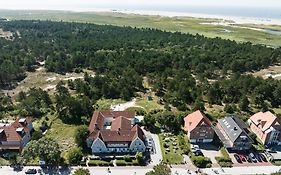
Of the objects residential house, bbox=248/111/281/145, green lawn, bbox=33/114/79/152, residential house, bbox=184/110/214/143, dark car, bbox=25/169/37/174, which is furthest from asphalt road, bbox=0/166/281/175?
residential house, bbox=184/110/214/143

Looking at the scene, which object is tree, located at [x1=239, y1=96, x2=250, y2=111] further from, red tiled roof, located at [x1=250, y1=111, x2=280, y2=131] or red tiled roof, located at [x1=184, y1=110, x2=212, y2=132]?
red tiled roof, located at [x1=184, y1=110, x2=212, y2=132]

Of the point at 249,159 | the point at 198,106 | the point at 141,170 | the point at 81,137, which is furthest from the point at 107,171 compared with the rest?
the point at 198,106

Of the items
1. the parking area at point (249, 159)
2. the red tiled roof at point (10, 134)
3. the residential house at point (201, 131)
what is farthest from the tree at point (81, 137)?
the parking area at point (249, 159)

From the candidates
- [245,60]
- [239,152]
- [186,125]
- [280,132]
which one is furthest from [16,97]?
[245,60]

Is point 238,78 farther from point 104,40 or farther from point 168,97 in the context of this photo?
point 104,40

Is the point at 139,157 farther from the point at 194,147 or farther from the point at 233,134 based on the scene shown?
the point at 233,134

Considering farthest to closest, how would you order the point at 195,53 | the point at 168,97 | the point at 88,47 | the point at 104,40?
the point at 104,40, the point at 88,47, the point at 195,53, the point at 168,97

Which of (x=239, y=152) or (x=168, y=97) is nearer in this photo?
(x=239, y=152)
